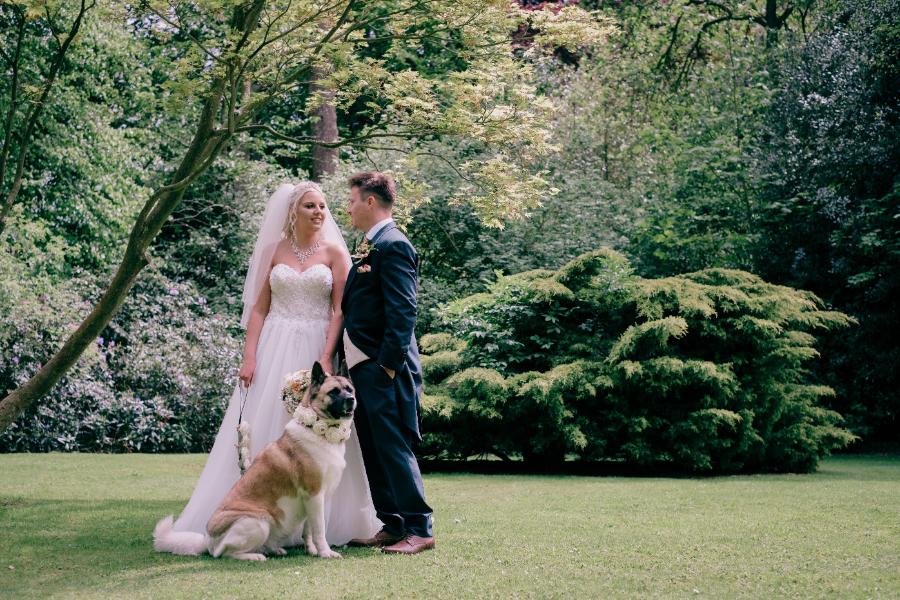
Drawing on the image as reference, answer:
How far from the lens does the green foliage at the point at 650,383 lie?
11023 mm

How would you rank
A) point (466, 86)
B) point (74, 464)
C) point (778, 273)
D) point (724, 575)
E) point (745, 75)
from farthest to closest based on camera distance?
point (745, 75), point (778, 273), point (74, 464), point (466, 86), point (724, 575)

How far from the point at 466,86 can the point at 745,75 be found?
37.2 feet

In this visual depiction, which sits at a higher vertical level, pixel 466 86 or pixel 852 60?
pixel 852 60

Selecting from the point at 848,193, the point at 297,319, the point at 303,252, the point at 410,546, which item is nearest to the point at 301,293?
the point at 297,319

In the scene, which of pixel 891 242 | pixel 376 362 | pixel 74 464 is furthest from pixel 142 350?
pixel 891 242

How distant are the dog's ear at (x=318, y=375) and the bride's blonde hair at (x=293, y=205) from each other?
1.33m

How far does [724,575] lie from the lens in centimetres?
528

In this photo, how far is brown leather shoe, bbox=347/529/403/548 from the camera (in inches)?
238

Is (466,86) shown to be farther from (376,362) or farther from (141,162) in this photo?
(141,162)

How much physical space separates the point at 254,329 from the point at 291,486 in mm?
1247

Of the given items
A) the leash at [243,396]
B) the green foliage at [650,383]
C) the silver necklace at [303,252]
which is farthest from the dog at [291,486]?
the green foliage at [650,383]

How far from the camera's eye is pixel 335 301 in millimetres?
6445

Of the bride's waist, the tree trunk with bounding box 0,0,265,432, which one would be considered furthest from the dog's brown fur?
the tree trunk with bounding box 0,0,265,432

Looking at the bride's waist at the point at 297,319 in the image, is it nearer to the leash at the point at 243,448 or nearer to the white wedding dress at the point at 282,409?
the white wedding dress at the point at 282,409
